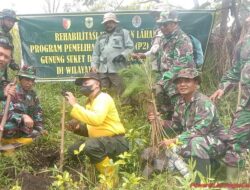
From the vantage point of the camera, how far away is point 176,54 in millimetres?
5887

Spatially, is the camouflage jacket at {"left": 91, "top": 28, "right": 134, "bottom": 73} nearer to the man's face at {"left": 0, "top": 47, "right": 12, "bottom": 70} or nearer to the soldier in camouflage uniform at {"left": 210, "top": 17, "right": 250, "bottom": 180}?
the man's face at {"left": 0, "top": 47, "right": 12, "bottom": 70}

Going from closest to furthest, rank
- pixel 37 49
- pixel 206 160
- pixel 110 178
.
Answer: pixel 110 178
pixel 206 160
pixel 37 49

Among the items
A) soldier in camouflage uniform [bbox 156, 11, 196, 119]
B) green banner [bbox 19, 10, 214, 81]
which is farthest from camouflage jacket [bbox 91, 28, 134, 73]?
soldier in camouflage uniform [bbox 156, 11, 196, 119]

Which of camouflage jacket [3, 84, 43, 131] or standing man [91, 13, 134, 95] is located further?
standing man [91, 13, 134, 95]

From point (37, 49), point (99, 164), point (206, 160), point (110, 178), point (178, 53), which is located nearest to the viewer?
point (110, 178)

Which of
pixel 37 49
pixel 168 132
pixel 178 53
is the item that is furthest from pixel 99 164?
pixel 37 49

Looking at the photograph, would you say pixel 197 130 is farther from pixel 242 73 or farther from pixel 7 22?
pixel 7 22

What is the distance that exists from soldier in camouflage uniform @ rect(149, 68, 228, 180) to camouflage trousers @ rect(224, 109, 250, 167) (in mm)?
73

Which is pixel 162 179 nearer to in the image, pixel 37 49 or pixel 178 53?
pixel 178 53

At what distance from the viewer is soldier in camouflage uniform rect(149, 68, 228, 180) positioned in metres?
4.32

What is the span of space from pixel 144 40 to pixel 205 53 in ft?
3.89

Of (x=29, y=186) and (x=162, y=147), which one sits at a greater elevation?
(x=162, y=147)

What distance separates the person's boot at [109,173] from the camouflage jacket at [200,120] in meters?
0.76

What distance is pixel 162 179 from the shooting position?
14.2 ft
